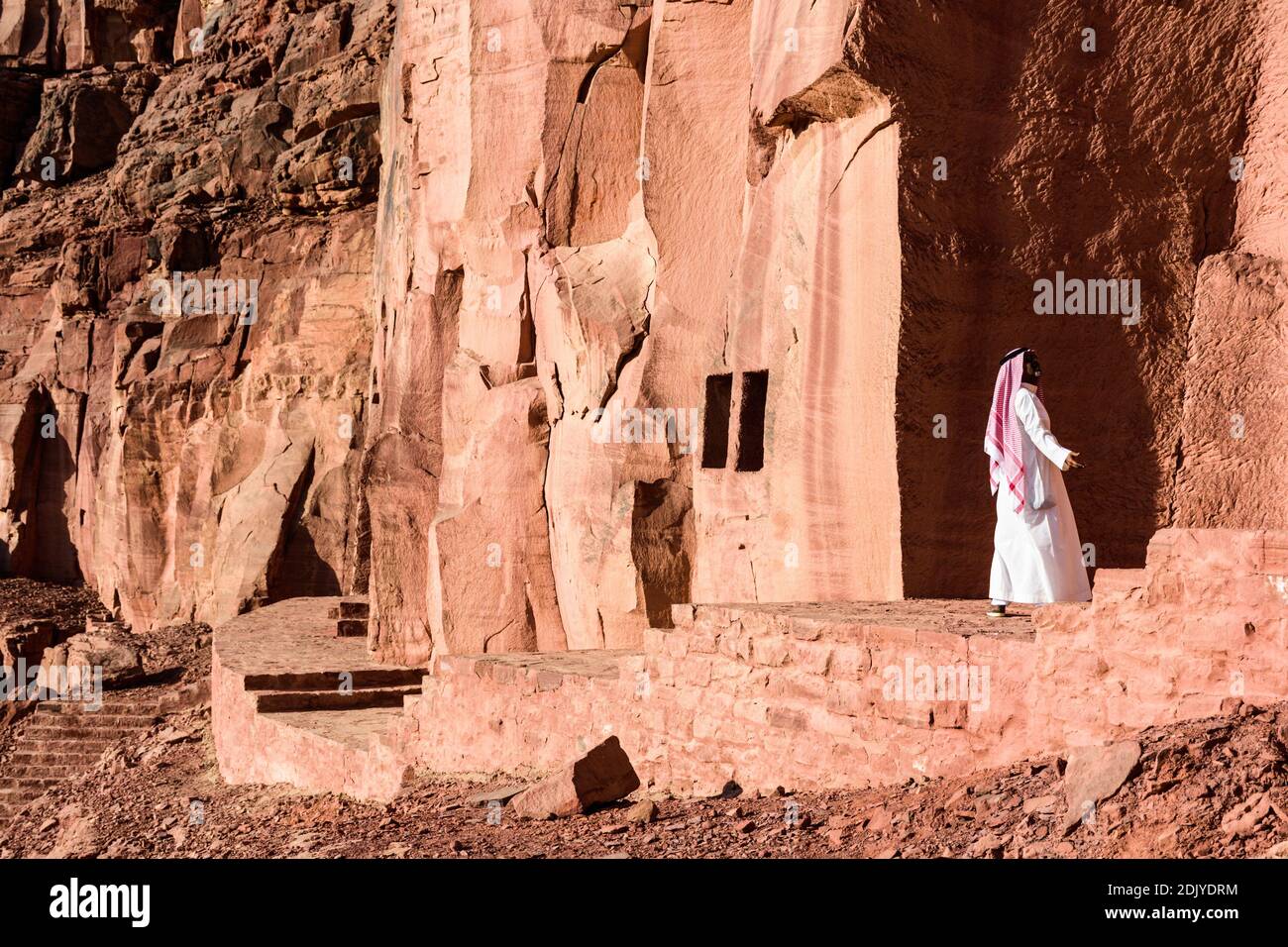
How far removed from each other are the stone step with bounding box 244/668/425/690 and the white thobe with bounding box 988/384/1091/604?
879 cm

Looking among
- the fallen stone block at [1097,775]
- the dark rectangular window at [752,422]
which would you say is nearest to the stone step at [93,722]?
the dark rectangular window at [752,422]

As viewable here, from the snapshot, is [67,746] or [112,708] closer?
[67,746]

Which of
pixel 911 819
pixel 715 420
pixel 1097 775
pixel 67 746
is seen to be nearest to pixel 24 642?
pixel 67 746

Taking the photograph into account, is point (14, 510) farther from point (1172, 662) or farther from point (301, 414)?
point (1172, 662)

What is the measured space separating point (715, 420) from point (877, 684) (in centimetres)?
489

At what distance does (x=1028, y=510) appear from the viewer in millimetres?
7711

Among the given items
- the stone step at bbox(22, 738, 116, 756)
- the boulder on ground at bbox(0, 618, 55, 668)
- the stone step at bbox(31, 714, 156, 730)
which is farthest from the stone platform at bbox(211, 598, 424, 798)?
the boulder on ground at bbox(0, 618, 55, 668)

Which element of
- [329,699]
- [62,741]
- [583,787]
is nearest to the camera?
[583,787]

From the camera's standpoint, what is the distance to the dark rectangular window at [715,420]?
11.7 m

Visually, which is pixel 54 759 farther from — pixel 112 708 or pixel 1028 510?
pixel 1028 510

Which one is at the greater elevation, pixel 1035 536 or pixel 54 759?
pixel 1035 536

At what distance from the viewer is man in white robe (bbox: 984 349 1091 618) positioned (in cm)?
765

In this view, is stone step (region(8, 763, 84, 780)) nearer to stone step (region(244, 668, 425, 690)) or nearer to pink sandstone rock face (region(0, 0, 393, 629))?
pink sandstone rock face (region(0, 0, 393, 629))

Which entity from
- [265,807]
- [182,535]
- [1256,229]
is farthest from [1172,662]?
[182,535]
